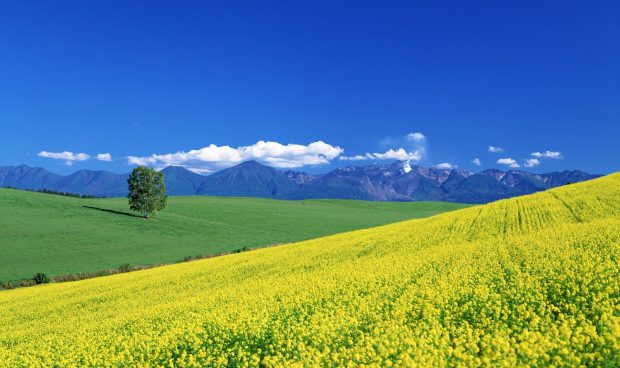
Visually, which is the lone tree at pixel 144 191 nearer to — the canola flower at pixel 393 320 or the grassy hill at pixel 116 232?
the grassy hill at pixel 116 232

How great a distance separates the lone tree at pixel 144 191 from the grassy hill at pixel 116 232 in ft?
8.27

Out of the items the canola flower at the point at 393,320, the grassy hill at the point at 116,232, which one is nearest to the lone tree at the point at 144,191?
the grassy hill at the point at 116,232

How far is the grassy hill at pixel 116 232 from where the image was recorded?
57.3m

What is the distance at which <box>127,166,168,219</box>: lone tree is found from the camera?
301 ft

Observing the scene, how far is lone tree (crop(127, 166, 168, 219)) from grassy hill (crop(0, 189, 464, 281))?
8.27 feet

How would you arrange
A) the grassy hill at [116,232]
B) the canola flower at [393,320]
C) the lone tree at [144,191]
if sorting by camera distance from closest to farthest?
the canola flower at [393,320]
the grassy hill at [116,232]
the lone tree at [144,191]

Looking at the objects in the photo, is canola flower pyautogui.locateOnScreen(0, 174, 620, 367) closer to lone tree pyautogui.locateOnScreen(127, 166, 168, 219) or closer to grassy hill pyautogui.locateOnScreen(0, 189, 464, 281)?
grassy hill pyautogui.locateOnScreen(0, 189, 464, 281)

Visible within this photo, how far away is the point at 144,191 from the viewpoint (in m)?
92.5

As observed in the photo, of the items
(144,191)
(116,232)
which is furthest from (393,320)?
(144,191)

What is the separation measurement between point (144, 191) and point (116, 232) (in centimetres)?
1775

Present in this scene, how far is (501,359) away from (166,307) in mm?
A: 15426

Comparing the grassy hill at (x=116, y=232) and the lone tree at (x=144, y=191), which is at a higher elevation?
the lone tree at (x=144, y=191)

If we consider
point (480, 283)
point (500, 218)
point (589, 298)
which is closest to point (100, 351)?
point (480, 283)

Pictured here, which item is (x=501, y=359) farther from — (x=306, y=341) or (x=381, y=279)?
(x=381, y=279)
